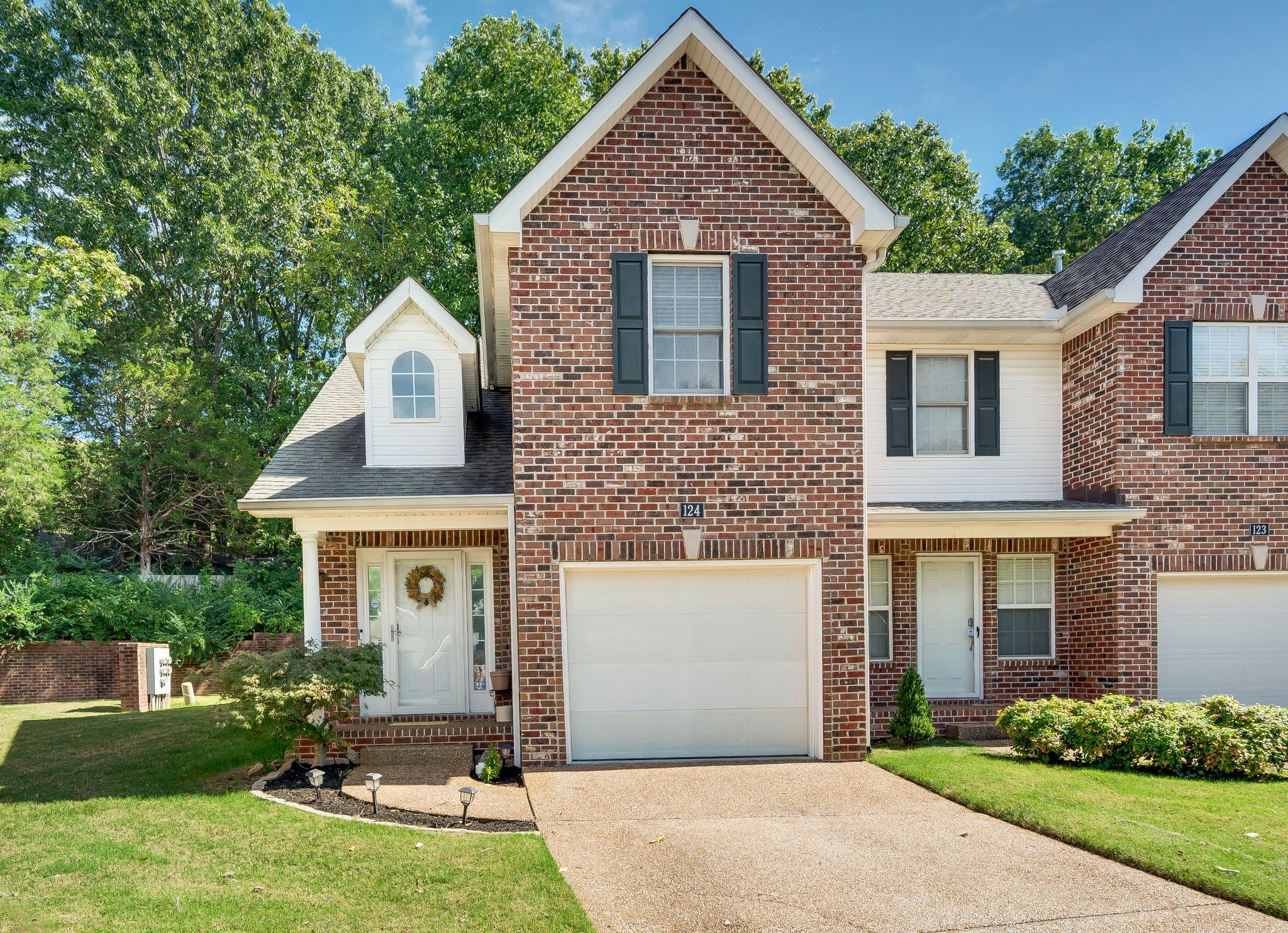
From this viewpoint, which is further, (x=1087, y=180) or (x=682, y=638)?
(x=1087, y=180)

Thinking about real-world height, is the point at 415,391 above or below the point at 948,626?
above

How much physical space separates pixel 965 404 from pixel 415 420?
26.0 ft

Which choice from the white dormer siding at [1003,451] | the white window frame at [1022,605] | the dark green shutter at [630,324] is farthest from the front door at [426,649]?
the white window frame at [1022,605]

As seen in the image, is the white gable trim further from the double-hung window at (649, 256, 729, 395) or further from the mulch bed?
the mulch bed

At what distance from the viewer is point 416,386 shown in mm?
11281

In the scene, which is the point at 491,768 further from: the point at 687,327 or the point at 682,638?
the point at 687,327

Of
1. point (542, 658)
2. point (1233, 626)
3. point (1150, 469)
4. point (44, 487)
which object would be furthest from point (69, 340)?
point (1233, 626)

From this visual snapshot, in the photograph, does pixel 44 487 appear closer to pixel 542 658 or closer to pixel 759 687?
pixel 542 658

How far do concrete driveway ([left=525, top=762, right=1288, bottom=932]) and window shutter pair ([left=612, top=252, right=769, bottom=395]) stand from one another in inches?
168

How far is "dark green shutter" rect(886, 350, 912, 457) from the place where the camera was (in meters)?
11.8

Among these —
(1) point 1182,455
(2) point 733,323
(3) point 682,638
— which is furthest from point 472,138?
(1) point 1182,455

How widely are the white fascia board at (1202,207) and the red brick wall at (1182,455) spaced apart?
131mm

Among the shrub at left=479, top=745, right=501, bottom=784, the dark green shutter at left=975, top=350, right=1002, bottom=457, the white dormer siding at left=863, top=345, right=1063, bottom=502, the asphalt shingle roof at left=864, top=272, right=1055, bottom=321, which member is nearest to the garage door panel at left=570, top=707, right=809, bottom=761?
the shrub at left=479, top=745, right=501, bottom=784

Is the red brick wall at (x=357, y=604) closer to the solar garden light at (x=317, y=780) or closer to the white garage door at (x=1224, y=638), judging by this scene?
the solar garden light at (x=317, y=780)
